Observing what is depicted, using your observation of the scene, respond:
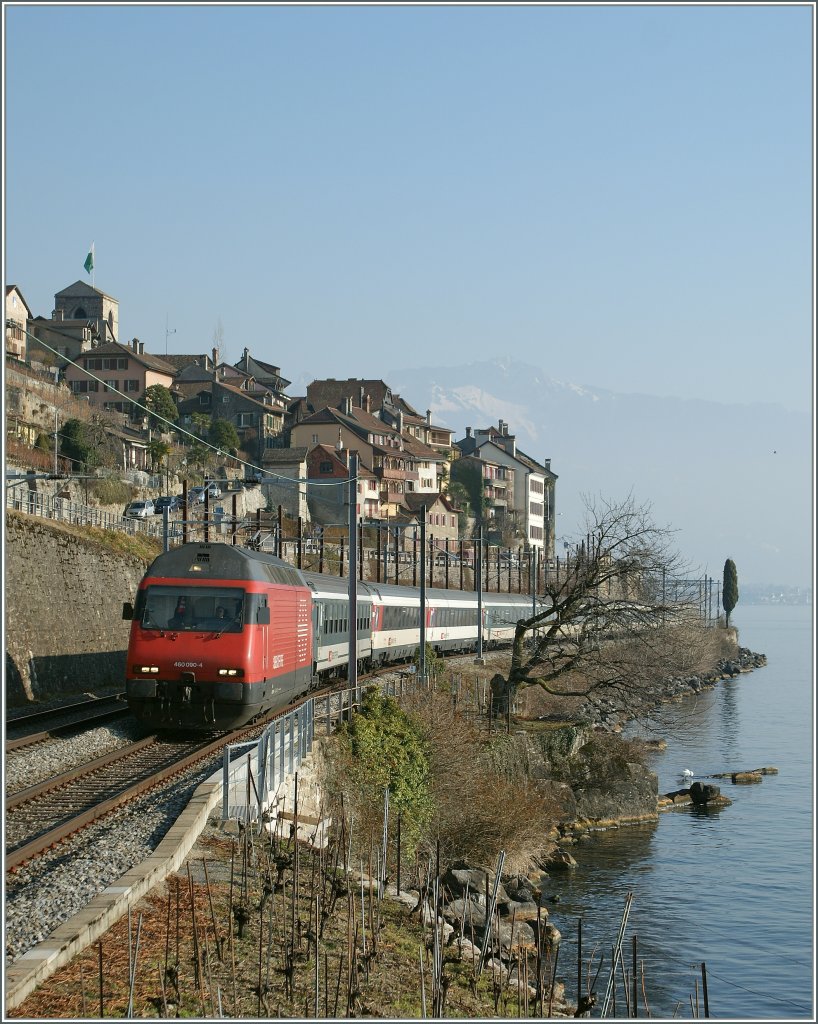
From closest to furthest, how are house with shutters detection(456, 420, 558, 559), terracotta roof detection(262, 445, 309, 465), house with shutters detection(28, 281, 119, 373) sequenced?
terracotta roof detection(262, 445, 309, 465)
house with shutters detection(28, 281, 119, 373)
house with shutters detection(456, 420, 558, 559)

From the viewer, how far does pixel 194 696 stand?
22547 mm

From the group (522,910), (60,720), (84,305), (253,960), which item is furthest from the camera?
(84,305)

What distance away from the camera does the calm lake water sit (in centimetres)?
2316

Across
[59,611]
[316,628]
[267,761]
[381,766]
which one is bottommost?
[381,766]

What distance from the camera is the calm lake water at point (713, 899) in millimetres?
23156

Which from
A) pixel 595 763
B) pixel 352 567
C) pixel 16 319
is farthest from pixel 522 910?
pixel 16 319

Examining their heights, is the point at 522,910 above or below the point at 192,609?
below

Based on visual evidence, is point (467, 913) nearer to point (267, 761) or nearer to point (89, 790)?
point (267, 761)

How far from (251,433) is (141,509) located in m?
47.2

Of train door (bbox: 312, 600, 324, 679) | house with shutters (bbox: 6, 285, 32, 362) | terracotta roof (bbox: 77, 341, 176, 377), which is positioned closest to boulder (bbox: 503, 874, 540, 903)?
train door (bbox: 312, 600, 324, 679)

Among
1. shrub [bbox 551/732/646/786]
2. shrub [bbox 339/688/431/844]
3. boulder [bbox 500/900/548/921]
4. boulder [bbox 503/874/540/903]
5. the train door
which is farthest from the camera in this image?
shrub [bbox 551/732/646/786]

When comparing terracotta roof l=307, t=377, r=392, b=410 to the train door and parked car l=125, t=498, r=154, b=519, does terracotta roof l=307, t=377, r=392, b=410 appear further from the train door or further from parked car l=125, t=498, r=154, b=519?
the train door

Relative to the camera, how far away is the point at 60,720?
2723 cm

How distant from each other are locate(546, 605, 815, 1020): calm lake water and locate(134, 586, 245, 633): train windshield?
8.43 meters
